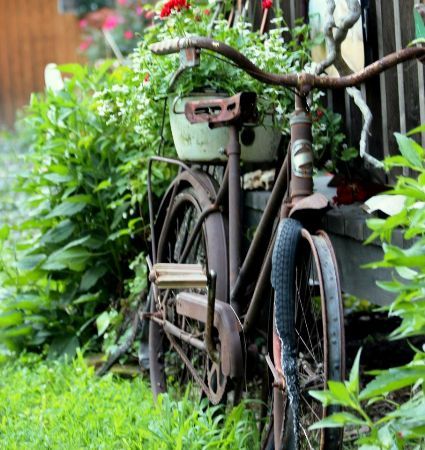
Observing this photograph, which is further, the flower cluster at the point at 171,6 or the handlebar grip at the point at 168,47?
the flower cluster at the point at 171,6

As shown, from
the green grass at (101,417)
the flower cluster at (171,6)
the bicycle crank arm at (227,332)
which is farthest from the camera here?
the flower cluster at (171,6)

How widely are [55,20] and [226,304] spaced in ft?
36.4

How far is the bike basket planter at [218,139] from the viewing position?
4035 mm

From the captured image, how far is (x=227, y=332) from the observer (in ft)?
12.0

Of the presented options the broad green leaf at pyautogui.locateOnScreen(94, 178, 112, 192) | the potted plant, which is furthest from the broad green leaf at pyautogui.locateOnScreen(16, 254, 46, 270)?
the potted plant

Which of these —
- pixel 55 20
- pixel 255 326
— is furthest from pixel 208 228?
pixel 55 20

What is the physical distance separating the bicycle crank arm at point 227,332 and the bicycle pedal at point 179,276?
0.31ft

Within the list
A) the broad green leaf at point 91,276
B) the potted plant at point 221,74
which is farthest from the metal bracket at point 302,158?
the broad green leaf at point 91,276

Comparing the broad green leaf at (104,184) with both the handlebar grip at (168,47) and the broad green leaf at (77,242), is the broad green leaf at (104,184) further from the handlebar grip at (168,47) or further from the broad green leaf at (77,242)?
the handlebar grip at (168,47)

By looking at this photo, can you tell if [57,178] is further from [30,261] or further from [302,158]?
[302,158]

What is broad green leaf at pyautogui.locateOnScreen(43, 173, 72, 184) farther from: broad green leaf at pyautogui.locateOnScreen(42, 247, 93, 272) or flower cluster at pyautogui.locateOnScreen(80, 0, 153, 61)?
flower cluster at pyautogui.locateOnScreen(80, 0, 153, 61)

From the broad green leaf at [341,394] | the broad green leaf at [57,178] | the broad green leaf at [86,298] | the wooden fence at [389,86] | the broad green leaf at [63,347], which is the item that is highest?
the wooden fence at [389,86]

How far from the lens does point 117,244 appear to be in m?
5.50

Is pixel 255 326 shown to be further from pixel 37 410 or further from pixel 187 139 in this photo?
pixel 37 410
